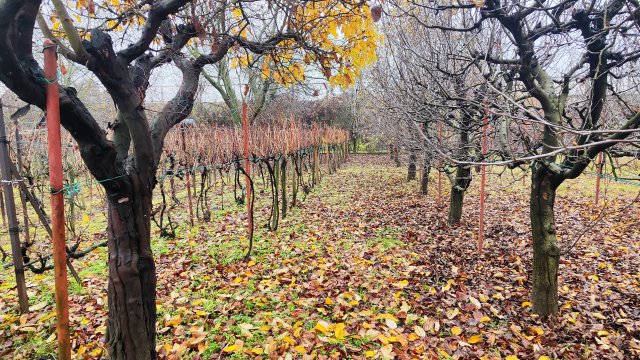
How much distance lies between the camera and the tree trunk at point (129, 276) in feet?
7.06

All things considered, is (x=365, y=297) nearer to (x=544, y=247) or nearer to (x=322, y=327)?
(x=322, y=327)

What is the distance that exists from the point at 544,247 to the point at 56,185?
431 centimetres

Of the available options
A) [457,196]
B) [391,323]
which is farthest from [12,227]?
[457,196]

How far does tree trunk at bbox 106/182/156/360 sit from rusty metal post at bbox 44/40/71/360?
358mm

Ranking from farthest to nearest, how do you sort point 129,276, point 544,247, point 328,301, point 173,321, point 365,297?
point 365,297, point 328,301, point 544,247, point 173,321, point 129,276

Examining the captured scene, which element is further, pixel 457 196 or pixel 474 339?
pixel 457 196

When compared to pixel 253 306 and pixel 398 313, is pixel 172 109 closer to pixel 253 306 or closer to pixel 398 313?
pixel 253 306

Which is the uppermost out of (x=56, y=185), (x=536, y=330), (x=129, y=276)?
(x=56, y=185)

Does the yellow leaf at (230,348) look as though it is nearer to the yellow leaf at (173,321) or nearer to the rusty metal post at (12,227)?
the yellow leaf at (173,321)

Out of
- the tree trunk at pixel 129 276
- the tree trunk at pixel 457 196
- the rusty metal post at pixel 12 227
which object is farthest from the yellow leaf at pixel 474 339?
the rusty metal post at pixel 12 227

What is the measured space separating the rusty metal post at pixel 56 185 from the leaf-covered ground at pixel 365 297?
4.15 ft

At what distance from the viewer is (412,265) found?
4.87 m

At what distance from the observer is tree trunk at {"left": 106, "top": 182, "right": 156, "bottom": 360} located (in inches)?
84.7

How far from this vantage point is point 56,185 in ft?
5.68
